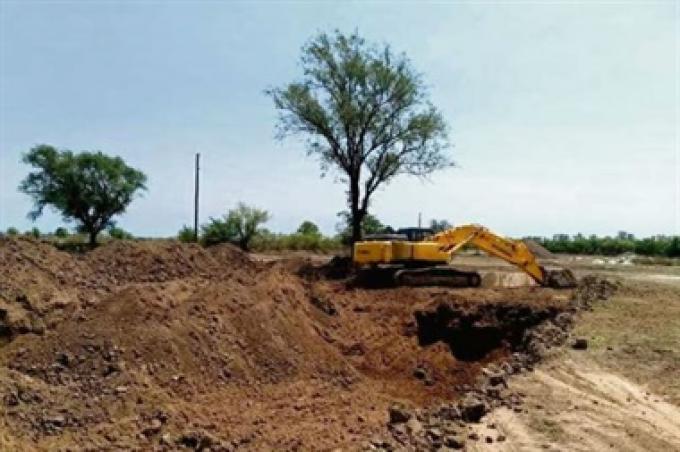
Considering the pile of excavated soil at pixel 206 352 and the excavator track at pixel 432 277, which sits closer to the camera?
the pile of excavated soil at pixel 206 352

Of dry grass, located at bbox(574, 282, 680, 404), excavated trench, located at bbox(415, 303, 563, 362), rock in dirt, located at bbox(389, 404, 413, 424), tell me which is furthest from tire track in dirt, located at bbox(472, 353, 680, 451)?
excavated trench, located at bbox(415, 303, 563, 362)

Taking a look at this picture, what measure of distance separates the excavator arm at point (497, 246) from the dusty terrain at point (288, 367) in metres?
3.77

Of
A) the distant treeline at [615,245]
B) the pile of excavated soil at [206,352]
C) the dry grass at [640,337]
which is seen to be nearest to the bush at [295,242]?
the distant treeline at [615,245]

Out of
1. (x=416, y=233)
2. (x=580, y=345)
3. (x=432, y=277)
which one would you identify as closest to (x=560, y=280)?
(x=432, y=277)

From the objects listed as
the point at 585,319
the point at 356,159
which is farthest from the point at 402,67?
the point at 585,319

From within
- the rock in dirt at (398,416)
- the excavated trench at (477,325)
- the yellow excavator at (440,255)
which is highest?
the yellow excavator at (440,255)

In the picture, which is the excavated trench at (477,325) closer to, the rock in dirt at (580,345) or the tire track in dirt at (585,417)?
the rock in dirt at (580,345)

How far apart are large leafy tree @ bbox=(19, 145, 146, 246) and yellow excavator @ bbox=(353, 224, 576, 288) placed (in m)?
28.1

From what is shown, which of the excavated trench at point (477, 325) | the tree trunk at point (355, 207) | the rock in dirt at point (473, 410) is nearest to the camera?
the rock in dirt at point (473, 410)

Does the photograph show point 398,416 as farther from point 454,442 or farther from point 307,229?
point 307,229

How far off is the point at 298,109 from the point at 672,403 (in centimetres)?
2229

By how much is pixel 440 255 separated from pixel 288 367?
31.9 feet

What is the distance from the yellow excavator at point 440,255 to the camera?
18797 mm

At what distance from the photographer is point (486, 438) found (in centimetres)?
709
